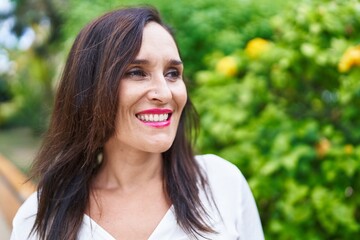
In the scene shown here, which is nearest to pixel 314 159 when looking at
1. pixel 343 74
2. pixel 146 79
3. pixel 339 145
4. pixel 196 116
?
pixel 339 145

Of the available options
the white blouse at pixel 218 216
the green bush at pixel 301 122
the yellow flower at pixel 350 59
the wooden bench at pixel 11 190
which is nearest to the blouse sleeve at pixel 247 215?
the white blouse at pixel 218 216

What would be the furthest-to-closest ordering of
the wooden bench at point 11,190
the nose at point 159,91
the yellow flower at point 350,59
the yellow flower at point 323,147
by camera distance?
the wooden bench at point 11,190, the yellow flower at point 323,147, the yellow flower at point 350,59, the nose at point 159,91

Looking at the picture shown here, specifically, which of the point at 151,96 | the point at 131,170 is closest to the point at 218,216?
the point at 131,170

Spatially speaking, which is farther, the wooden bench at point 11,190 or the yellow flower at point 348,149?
the wooden bench at point 11,190

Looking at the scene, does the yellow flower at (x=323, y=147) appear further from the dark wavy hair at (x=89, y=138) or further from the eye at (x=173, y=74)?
the eye at (x=173, y=74)

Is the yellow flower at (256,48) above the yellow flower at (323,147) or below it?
above

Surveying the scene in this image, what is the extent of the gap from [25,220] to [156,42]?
2.43ft

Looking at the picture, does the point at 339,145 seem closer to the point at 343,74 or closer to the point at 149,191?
the point at 343,74

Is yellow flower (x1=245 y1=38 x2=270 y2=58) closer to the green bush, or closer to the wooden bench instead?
the green bush

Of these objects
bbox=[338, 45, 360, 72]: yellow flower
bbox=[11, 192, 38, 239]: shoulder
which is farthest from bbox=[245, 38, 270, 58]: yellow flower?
bbox=[11, 192, 38, 239]: shoulder

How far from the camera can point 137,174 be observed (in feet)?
5.92

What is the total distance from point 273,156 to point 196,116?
1.58 feet

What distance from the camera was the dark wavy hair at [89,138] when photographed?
5.22ft

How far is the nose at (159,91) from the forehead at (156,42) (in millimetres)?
80
